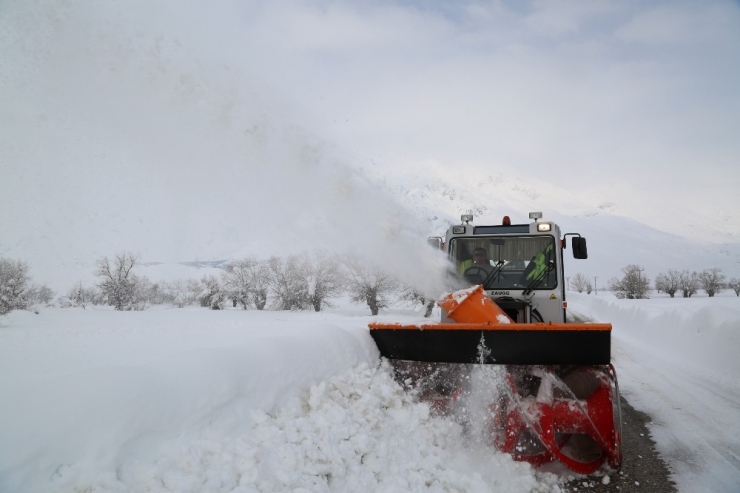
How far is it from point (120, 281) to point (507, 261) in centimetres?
3933

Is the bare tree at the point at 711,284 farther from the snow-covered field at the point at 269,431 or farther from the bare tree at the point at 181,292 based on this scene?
the bare tree at the point at 181,292

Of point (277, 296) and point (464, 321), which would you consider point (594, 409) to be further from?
point (277, 296)

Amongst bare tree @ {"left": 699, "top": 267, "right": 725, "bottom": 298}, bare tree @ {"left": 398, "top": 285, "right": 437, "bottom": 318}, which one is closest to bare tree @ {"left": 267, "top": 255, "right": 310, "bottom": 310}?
bare tree @ {"left": 398, "top": 285, "right": 437, "bottom": 318}

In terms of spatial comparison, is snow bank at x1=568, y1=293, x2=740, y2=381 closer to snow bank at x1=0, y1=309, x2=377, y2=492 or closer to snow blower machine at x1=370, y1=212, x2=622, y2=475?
snow blower machine at x1=370, y1=212, x2=622, y2=475

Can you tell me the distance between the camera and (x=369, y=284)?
29578 millimetres

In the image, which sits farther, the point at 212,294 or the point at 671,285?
the point at 671,285

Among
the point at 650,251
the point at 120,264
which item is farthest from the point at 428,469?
the point at 650,251

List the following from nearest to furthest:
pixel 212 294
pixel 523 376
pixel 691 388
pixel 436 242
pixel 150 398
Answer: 1. pixel 150 398
2. pixel 523 376
3. pixel 436 242
4. pixel 691 388
5. pixel 212 294

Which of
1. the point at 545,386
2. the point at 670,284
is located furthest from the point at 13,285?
the point at 670,284

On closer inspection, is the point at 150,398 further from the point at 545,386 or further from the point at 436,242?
the point at 436,242

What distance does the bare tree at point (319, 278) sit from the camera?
32438mm

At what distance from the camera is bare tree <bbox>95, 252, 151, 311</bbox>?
123 ft

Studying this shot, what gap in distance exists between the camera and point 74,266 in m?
48.8

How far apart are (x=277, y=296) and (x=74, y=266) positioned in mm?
29711
